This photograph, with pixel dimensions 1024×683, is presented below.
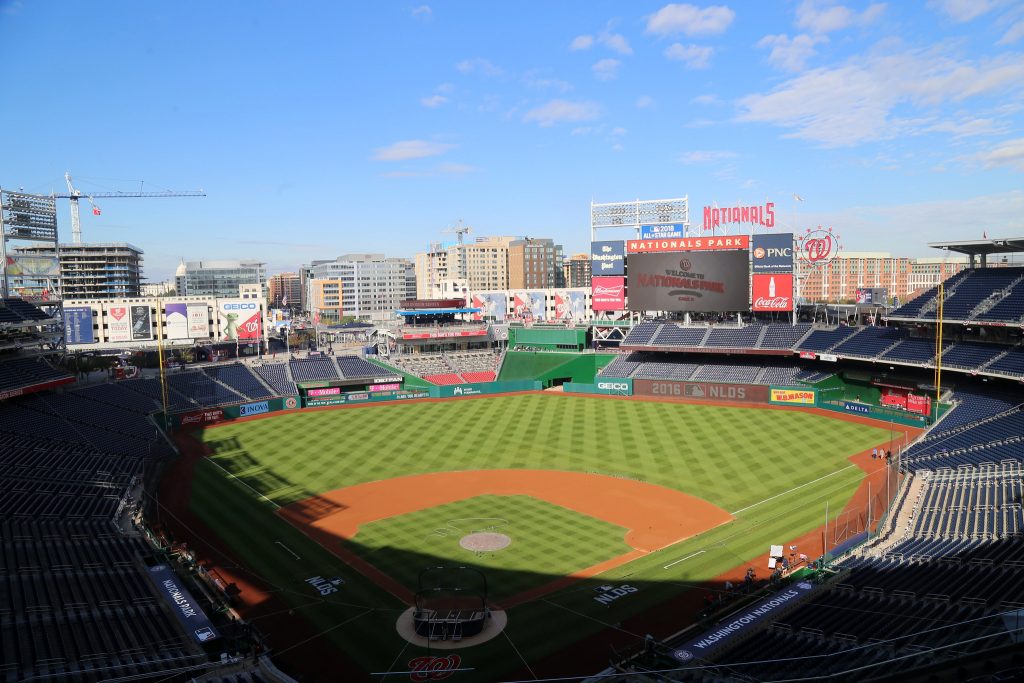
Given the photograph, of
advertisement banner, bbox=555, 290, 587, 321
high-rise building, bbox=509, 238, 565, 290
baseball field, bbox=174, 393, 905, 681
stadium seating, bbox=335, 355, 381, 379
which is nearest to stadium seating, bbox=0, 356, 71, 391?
baseball field, bbox=174, 393, 905, 681

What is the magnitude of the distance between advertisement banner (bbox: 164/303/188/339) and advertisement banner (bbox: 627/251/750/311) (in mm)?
41938

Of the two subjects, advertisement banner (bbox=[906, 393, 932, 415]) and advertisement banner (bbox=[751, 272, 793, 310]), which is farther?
advertisement banner (bbox=[751, 272, 793, 310])

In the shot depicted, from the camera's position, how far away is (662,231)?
63.7 metres

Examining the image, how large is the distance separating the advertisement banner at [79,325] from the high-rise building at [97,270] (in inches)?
2406

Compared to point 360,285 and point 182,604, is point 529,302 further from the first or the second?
point 360,285

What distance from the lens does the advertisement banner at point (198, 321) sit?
61438 mm

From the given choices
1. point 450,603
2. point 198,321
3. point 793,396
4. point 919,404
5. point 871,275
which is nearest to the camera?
point 450,603

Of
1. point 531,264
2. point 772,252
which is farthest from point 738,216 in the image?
point 531,264

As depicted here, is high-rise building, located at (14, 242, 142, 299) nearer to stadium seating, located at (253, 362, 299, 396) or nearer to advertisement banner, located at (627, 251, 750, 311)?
stadium seating, located at (253, 362, 299, 396)

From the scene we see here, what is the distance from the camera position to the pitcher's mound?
89.8 ft

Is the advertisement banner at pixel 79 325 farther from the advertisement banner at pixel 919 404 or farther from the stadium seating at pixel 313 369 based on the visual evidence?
the advertisement banner at pixel 919 404

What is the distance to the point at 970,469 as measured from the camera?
28844 mm

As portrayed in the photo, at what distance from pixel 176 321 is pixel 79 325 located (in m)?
7.62

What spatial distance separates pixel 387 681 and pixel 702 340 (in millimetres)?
46920
